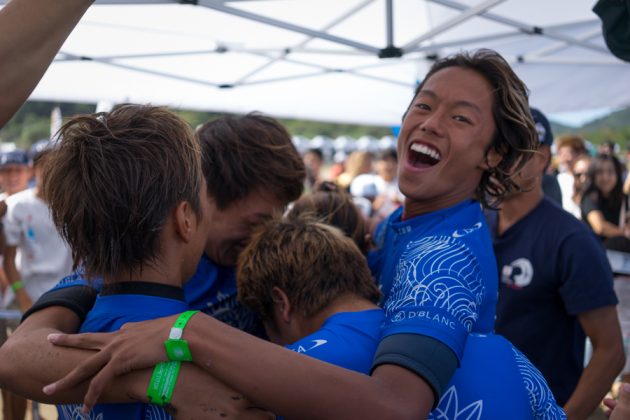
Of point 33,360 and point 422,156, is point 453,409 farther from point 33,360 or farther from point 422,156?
point 33,360

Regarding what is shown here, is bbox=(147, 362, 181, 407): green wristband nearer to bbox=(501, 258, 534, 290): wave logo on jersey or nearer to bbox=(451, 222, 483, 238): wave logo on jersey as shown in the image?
bbox=(451, 222, 483, 238): wave logo on jersey

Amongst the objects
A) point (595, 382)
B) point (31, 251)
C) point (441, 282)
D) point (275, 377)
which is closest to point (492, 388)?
point (441, 282)

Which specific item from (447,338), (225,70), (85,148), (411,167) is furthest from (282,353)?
(225,70)

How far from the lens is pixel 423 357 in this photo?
120 cm

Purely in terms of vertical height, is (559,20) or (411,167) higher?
(559,20)

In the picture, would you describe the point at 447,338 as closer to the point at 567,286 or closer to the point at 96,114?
the point at 96,114

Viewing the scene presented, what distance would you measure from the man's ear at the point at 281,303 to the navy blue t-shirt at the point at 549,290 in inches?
54.1

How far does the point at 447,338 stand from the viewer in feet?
4.10

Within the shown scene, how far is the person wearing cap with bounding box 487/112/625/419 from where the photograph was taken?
96.6 inches

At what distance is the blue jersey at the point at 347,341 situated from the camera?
1341 millimetres

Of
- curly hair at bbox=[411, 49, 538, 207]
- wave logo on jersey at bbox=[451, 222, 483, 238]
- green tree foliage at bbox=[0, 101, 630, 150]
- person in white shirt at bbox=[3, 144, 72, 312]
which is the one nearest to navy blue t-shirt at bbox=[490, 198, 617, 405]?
curly hair at bbox=[411, 49, 538, 207]

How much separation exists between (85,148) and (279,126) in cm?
82

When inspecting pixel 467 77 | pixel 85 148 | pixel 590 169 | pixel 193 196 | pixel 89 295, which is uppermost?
pixel 467 77

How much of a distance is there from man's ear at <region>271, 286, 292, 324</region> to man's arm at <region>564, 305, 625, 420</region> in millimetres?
1343
